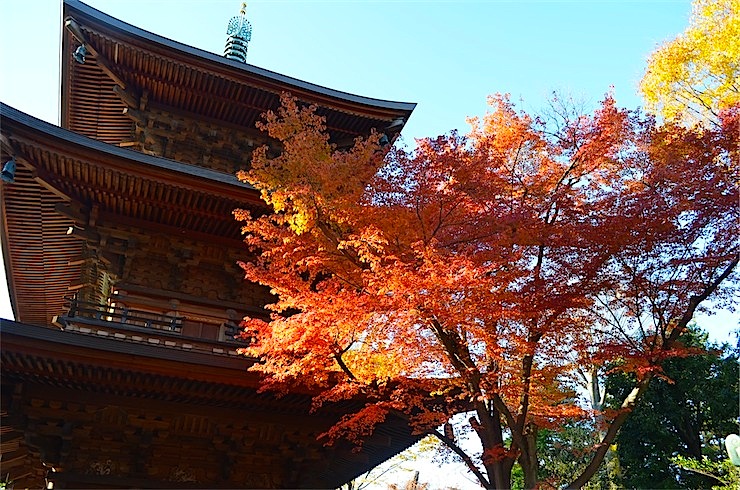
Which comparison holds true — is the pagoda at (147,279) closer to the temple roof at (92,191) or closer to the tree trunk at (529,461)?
the temple roof at (92,191)

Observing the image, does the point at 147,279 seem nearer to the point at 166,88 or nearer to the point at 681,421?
the point at 166,88

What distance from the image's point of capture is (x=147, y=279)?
10.4 metres

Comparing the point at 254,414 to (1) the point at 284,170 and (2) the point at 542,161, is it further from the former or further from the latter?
(2) the point at 542,161

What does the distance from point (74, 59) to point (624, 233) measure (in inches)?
448

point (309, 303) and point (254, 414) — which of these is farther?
point (254, 414)

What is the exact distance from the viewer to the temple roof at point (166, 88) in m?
11.5

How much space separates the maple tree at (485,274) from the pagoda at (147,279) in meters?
1.42

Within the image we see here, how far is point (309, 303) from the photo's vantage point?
8.12m

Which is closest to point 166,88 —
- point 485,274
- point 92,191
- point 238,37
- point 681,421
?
point 92,191

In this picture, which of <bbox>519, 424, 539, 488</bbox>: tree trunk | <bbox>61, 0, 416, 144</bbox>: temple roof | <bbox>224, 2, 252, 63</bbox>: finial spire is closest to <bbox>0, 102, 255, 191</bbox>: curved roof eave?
<bbox>61, 0, 416, 144</bbox>: temple roof

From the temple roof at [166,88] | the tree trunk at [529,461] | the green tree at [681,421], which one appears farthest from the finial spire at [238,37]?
the green tree at [681,421]

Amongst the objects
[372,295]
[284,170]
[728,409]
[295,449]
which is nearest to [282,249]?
[284,170]

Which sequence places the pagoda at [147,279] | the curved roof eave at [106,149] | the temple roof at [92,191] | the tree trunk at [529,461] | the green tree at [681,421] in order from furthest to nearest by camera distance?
the green tree at [681,421] < the temple roof at [92,191] < the curved roof eave at [106,149] < the pagoda at [147,279] < the tree trunk at [529,461]

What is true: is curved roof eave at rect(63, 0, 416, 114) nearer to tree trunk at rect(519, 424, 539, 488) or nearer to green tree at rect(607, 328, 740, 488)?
tree trunk at rect(519, 424, 539, 488)
